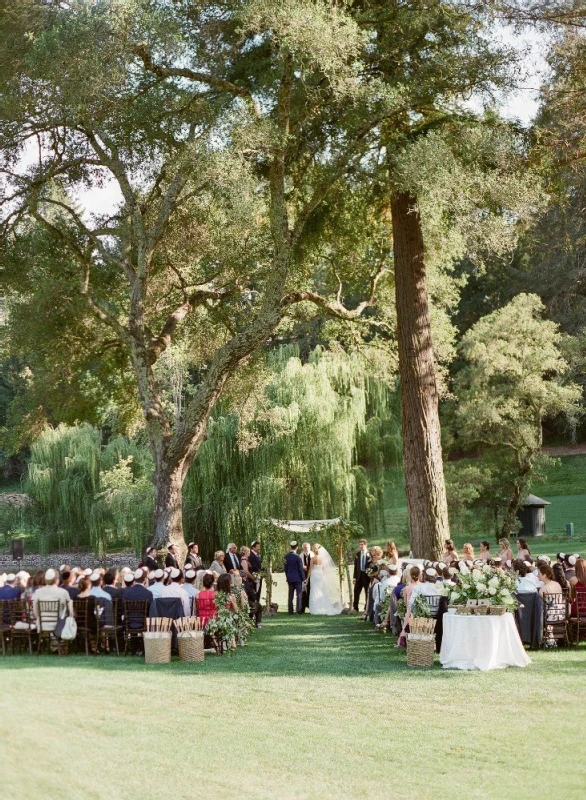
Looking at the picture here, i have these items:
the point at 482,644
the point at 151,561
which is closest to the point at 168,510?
the point at 151,561

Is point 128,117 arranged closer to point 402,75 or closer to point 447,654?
point 402,75

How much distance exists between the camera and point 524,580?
46.3 feet

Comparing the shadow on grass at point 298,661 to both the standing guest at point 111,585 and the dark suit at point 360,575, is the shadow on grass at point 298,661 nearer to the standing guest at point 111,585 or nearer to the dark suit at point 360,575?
the standing guest at point 111,585

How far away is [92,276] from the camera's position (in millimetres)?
21500

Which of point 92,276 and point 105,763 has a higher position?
point 92,276

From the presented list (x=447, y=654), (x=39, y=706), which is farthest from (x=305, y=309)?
(x=39, y=706)

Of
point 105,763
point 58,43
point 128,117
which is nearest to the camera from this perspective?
point 105,763

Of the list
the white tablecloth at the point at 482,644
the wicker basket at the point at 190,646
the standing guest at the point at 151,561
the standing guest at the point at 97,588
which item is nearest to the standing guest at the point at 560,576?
the white tablecloth at the point at 482,644

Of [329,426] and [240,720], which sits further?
[329,426]

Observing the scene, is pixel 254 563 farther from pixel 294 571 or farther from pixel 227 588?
pixel 227 588

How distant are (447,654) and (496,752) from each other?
175 inches

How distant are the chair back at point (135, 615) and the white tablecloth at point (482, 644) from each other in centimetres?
420

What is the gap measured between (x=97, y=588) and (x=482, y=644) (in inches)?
219

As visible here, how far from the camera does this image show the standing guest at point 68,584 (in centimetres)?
1481
